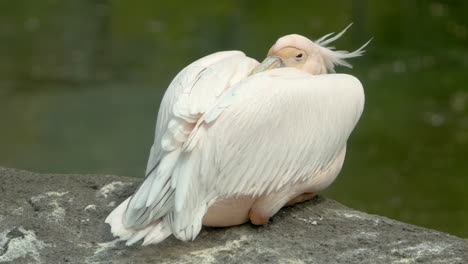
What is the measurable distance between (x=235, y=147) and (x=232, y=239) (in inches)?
10.7

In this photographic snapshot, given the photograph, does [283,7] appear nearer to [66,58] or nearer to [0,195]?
[66,58]

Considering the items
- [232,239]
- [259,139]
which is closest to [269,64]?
[259,139]

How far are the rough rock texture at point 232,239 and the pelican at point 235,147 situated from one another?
0.07 m

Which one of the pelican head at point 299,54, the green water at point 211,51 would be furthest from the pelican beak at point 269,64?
the green water at point 211,51

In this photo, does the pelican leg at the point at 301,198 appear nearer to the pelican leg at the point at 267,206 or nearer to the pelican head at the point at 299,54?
the pelican leg at the point at 267,206

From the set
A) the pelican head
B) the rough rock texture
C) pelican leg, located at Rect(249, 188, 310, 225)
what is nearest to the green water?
the pelican head

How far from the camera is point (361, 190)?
4.70 m

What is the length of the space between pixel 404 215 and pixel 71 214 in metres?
2.61

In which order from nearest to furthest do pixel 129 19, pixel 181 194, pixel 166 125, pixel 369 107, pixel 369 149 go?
1. pixel 181 194
2. pixel 166 125
3. pixel 369 149
4. pixel 369 107
5. pixel 129 19

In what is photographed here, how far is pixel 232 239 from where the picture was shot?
7.17 feet

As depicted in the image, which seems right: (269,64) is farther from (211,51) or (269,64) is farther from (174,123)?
(211,51)

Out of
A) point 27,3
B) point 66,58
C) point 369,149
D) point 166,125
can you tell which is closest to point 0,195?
point 166,125

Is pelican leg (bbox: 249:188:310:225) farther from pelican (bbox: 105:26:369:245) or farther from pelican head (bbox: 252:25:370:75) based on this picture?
pelican head (bbox: 252:25:370:75)

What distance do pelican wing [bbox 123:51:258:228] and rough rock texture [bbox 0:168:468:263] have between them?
0.45 feet
